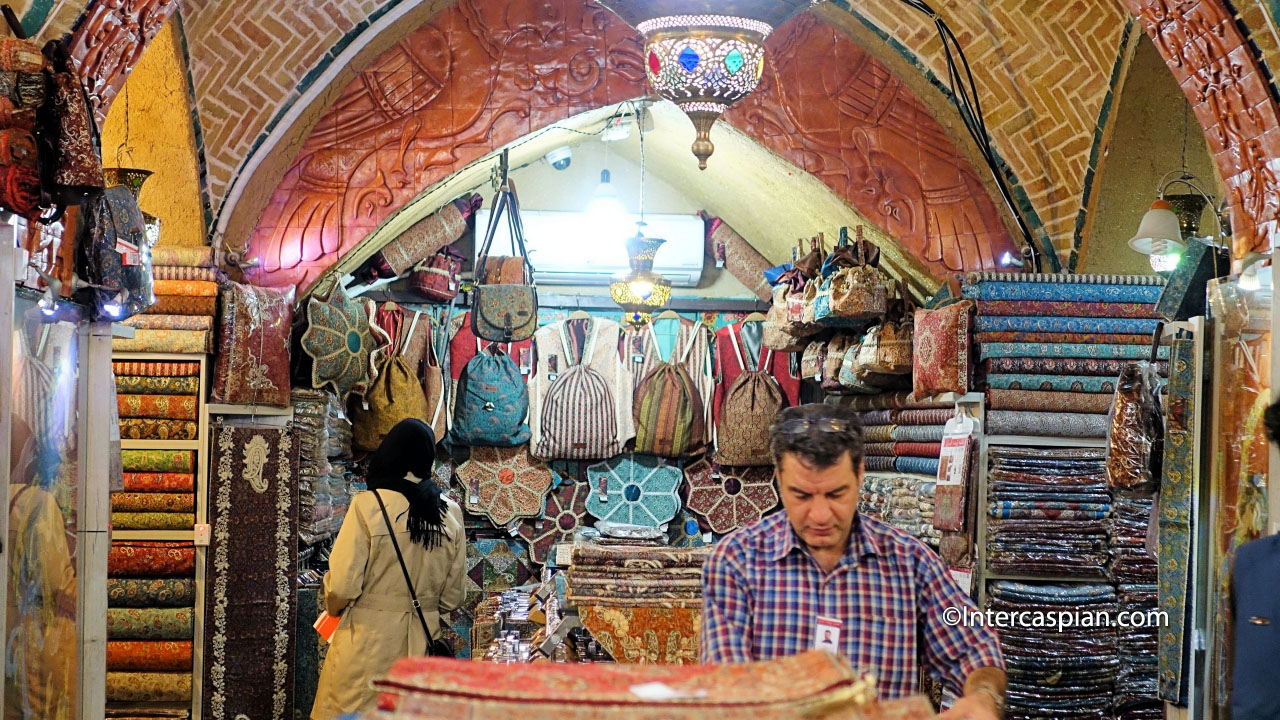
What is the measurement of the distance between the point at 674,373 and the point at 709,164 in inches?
63.7

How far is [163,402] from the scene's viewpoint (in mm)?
6270

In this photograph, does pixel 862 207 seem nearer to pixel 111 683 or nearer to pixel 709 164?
pixel 709 164

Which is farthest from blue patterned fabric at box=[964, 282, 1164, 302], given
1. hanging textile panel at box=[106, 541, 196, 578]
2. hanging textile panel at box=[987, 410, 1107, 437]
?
hanging textile panel at box=[106, 541, 196, 578]

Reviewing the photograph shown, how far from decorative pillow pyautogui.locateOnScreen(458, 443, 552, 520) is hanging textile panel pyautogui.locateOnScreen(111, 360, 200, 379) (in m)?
3.03

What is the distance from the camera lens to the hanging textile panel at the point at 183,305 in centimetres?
630

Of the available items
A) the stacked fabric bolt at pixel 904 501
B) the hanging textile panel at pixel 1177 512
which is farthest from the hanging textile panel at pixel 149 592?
the hanging textile panel at pixel 1177 512

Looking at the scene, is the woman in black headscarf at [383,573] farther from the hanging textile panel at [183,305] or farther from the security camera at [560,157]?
the security camera at [560,157]

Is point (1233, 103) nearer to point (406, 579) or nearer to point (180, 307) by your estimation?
point (406, 579)

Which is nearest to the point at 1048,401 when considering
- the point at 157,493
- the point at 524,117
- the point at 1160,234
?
the point at 1160,234

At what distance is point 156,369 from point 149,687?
5.06 ft

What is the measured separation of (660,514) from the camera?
9.28 meters

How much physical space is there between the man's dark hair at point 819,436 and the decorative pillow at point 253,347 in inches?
172

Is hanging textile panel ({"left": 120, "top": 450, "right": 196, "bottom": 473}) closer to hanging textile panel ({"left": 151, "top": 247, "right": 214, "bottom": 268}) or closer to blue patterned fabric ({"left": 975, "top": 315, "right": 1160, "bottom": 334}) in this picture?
hanging textile panel ({"left": 151, "top": 247, "right": 214, "bottom": 268})

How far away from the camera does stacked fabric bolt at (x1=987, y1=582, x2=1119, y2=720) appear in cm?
539
